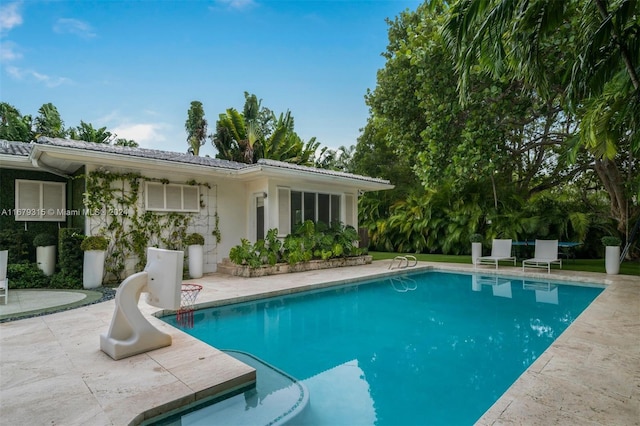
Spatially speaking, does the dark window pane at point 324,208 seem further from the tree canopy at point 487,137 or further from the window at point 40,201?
the window at point 40,201

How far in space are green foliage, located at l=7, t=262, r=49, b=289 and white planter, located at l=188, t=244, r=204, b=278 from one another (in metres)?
3.34

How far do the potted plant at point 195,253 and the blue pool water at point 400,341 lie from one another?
128 inches

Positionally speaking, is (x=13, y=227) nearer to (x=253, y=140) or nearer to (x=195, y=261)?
(x=195, y=261)

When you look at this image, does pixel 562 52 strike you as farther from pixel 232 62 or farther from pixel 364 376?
pixel 232 62

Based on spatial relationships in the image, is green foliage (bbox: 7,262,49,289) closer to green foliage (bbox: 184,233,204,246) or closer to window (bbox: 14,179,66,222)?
window (bbox: 14,179,66,222)

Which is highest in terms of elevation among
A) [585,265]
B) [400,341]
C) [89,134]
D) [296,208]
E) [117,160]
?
[89,134]

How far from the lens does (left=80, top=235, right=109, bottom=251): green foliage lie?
316 inches

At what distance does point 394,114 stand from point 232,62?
232 inches

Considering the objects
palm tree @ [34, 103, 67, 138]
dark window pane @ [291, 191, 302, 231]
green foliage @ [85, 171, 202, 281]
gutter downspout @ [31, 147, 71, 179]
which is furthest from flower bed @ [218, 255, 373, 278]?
palm tree @ [34, 103, 67, 138]

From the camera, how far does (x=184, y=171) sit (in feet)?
32.5

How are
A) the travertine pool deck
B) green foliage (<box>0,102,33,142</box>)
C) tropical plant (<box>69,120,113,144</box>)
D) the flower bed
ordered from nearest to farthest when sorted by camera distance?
the travertine pool deck
the flower bed
green foliage (<box>0,102,33,142</box>)
tropical plant (<box>69,120,113,144</box>)

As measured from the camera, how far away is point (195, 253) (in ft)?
32.3

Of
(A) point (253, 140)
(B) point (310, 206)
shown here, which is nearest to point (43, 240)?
(B) point (310, 206)

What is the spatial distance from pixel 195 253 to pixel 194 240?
0.39 meters
